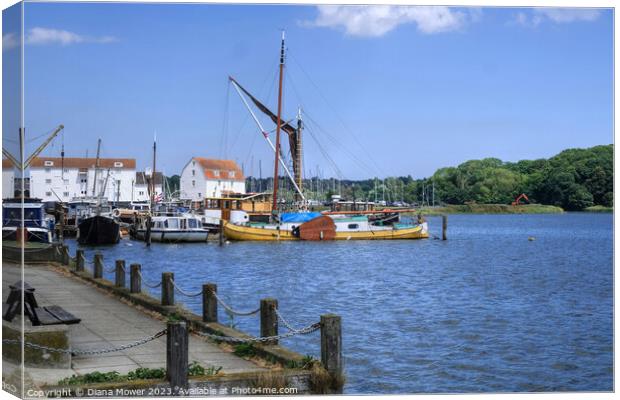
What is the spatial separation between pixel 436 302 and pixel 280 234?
1452 inches

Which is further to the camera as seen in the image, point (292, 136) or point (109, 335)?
point (292, 136)

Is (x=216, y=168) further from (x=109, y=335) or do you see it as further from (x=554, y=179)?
(x=109, y=335)

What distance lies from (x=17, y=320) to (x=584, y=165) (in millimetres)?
10211

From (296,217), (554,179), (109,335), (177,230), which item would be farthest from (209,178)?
(109,335)

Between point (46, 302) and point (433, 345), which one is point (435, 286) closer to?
point (433, 345)

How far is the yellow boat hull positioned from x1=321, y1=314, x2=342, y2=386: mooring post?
172 feet

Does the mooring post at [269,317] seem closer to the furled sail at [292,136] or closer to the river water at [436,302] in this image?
the river water at [436,302]

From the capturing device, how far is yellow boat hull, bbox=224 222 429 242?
210 feet

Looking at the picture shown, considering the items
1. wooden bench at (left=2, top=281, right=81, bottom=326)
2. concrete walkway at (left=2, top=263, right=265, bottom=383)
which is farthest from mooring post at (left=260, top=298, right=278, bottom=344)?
wooden bench at (left=2, top=281, right=81, bottom=326)

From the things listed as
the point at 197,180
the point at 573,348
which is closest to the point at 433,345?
the point at 573,348

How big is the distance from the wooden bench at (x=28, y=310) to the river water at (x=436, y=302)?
17.1 feet

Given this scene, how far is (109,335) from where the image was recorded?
45.9 feet

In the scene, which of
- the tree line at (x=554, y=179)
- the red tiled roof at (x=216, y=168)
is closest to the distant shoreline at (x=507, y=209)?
the tree line at (x=554, y=179)

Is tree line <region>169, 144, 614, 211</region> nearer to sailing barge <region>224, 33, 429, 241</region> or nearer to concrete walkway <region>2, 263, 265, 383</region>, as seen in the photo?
concrete walkway <region>2, 263, 265, 383</region>
